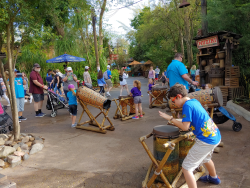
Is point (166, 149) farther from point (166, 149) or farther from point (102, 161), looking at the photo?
point (102, 161)

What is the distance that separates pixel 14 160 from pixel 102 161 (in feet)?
5.48

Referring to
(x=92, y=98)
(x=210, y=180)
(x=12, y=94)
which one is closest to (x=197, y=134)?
(x=210, y=180)

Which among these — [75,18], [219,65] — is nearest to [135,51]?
[75,18]

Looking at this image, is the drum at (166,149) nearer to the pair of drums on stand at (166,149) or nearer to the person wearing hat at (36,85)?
the pair of drums on stand at (166,149)

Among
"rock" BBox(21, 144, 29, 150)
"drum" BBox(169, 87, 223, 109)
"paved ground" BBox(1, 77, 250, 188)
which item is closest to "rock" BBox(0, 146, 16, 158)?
"rock" BBox(21, 144, 29, 150)

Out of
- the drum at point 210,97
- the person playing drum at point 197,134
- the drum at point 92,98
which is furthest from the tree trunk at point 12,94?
the person playing drum at point 197,134

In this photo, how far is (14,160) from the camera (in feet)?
13.4

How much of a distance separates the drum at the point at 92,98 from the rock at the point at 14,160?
89.1 inches

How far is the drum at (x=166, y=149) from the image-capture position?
2846 mm

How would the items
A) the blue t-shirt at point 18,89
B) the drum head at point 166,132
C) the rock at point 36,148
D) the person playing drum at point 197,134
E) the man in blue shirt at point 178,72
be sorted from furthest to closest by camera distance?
the blue t-shirt at point 18,89 < the man in blue shirt at point 178,72 < the rock at point 36,148 < the drum head at point 166,132 < the person playing drum at point 197,134

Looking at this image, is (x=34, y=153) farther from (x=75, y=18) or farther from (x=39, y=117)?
(x=75, y=18)

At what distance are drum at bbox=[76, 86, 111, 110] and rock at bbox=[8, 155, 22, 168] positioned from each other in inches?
89.1

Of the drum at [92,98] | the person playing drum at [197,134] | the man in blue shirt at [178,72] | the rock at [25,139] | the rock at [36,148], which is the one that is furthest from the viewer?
the drum at [92,98]

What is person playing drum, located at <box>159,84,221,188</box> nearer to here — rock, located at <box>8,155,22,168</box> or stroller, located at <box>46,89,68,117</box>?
rock, located at <box>8,155,22,168</box>
